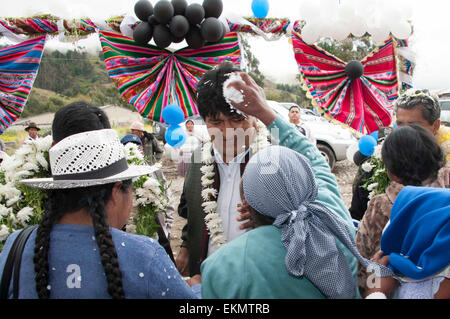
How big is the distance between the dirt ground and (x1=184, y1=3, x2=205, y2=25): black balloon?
3.41 meters

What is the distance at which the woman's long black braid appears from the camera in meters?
1.04

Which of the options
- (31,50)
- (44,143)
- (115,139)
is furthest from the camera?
(31,50)

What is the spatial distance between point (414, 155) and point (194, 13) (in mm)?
2679

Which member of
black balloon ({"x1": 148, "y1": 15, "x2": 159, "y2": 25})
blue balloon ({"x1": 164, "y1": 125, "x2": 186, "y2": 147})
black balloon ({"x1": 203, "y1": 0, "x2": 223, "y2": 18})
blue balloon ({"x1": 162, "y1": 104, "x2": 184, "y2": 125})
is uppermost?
black balloon ({"x1": 203, "y1": 0, "x2": 223, "y2": 18})

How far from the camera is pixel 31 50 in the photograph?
3967mm

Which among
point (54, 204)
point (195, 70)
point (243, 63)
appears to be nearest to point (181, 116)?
point (195, 70)

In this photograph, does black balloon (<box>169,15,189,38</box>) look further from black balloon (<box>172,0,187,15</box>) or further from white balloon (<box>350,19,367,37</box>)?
white balloon (<box>350,19,367,37</box>)

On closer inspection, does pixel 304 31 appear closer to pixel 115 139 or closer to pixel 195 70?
pixel 195 70

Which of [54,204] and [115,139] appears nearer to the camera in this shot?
[54,204]

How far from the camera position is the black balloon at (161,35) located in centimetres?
338

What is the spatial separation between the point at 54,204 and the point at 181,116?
2633 millimetres

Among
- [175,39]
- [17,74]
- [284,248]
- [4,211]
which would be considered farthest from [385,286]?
[17,74]

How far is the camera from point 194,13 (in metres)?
3.34

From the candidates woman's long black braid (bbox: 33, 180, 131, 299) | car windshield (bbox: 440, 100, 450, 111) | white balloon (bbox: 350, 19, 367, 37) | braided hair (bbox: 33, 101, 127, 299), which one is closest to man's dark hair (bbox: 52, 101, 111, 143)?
braided hair (bbox: 33, 101, 127, 299)
